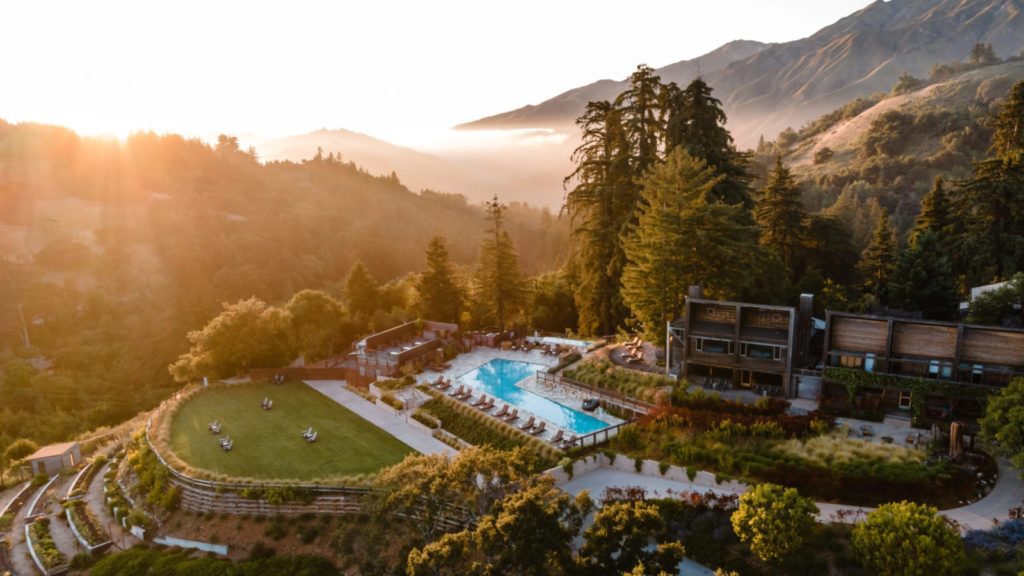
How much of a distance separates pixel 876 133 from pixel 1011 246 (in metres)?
46.5

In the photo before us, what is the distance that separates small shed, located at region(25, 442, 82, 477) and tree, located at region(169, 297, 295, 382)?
20.9ft

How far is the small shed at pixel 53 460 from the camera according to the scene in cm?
2886

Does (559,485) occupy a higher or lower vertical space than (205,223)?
lower

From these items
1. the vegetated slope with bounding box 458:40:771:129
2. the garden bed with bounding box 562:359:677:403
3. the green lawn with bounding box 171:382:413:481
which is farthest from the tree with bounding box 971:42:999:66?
the green lawn with bounding box 171:382:413:481

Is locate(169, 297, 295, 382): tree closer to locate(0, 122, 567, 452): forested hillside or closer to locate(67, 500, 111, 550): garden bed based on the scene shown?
locate(0, 122, 567, 452): forested hillside

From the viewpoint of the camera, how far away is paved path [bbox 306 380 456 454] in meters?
21.6

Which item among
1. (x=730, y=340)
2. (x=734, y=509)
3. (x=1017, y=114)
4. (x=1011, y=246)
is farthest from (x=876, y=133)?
(x=734, y=509)

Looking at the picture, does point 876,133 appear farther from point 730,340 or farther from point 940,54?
point 940,54

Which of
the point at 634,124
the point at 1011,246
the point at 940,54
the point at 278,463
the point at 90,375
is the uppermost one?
the point at 940,54

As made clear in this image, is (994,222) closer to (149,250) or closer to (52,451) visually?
(52,451)

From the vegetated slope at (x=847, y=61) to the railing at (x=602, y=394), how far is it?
274 feet

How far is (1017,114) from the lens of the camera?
3334 cm

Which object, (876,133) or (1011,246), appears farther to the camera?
(876,133)

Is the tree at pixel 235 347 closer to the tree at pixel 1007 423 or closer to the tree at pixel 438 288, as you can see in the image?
the tree at pixel 438 288
